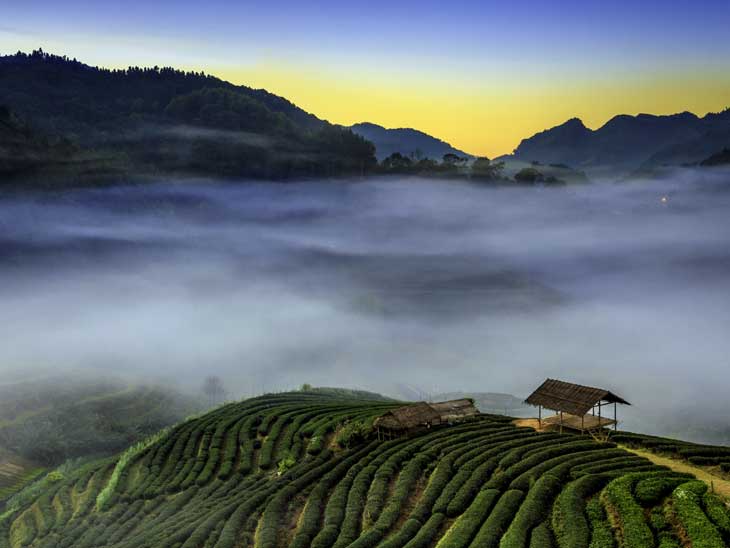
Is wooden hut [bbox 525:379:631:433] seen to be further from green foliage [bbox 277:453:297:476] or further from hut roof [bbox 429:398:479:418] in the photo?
green foliage [bbox 277:453:297:476]

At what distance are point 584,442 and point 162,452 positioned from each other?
156ft

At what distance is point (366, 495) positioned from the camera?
44.5m

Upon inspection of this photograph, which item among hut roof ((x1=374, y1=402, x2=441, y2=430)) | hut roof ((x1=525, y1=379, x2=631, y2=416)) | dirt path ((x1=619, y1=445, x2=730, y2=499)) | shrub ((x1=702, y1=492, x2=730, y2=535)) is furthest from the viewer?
hut roof ((x1=374, y1=402, x2=441, y2=430))

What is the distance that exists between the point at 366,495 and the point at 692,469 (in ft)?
73.6

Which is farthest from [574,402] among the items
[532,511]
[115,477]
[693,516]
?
[115,477]

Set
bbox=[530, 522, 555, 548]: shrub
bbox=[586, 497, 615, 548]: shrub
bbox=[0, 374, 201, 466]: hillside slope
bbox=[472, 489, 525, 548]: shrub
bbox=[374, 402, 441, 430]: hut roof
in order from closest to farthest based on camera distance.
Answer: bbox=[586, 497, 615, 548]: shrub, bbox=[530, 522, 555, 548]: shrub, bbox=[472, 489, 525, 548]: shrub, bbox=[374, 402, 441, 430]: hut roof, bbox=[0, 374, 201, 466]: hillside slope

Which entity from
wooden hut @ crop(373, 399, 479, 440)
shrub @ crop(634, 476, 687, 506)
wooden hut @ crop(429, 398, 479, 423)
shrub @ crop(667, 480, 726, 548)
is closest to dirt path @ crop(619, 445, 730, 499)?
shrub @ crop(667, 480, 726, 548)

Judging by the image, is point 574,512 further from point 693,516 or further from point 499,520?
point 693,516

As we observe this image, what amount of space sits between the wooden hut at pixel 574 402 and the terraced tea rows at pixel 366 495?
7.73 ft

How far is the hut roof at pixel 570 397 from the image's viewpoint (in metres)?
49.6

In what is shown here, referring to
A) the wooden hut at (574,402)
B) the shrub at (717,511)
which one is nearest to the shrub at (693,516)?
the shrub at (717,511)

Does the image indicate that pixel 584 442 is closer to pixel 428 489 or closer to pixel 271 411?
pixel 428 489

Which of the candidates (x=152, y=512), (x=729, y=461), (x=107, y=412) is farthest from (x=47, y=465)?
(x=729, y=461)

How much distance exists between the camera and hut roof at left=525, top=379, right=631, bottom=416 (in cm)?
4959
